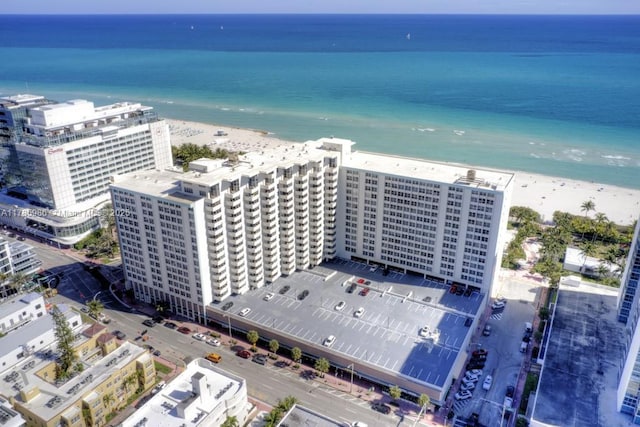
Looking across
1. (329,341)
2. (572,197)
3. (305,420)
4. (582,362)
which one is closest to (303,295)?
(329,341)

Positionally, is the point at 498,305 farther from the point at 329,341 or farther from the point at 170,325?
the point at 170,325

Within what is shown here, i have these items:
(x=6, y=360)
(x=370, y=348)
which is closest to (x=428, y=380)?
(x=370, y=348)

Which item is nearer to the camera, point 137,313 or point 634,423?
point 634,423

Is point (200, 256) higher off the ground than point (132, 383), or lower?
higher

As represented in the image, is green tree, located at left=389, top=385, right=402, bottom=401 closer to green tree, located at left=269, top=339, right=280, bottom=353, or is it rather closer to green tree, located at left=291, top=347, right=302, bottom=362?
green tree, located at left=291, top=347, right=302, bottom=362

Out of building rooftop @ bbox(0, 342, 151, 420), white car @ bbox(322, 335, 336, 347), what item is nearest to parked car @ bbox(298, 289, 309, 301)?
white car @ bbox(322, 335, 336, 347)

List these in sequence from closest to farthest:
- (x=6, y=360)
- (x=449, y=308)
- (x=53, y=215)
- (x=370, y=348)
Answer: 1. (x=6, y=360)
2. (x=370, y=348)
3. (x=449, y=308)
4. (x=53, y=215)

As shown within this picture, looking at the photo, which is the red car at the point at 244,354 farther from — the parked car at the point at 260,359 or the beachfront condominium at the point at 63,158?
the beachfront condominium at the point at 63,158

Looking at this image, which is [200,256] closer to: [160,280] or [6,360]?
[160,280]
